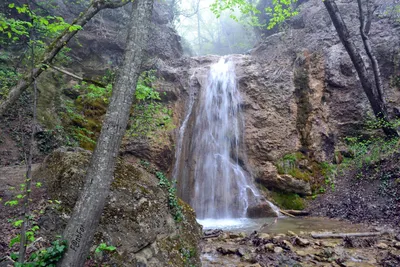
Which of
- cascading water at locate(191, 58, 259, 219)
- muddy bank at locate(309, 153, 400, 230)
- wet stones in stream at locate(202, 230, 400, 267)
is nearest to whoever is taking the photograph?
wet stones in stream at locate(202, 230, 400, 267)

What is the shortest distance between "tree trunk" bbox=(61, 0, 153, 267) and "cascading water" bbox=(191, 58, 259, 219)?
750 cm

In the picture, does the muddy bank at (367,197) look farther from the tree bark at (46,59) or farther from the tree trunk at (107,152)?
the tree bark at (46,59)

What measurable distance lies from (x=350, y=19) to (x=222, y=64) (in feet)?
22.6

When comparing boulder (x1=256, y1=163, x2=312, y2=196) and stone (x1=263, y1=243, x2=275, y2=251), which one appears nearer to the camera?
stone (x1=263, y1=243, x2=275, y2=251)

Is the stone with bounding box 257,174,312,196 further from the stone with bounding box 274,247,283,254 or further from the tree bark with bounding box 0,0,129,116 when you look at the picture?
the tree bark with bounding box 0,0,129,116

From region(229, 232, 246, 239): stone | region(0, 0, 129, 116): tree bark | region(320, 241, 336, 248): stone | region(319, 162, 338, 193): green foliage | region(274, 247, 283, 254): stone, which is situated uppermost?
region(0, 0, 129, 116): tree bark

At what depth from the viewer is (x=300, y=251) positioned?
5.17m

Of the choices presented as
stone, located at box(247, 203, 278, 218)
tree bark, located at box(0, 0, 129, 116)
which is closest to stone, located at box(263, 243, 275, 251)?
stone, located at box(247, 203, 278, 218)

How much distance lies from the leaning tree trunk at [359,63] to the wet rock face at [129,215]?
29.1ft

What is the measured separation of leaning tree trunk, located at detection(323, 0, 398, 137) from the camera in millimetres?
9641

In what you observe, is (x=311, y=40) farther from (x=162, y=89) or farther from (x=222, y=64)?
(x=162, y=89)

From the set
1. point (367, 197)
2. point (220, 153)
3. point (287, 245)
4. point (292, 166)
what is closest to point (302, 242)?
point (287, 245)

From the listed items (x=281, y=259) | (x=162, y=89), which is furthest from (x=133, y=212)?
(x=162, y=89)

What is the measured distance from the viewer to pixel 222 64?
48.7 ft
